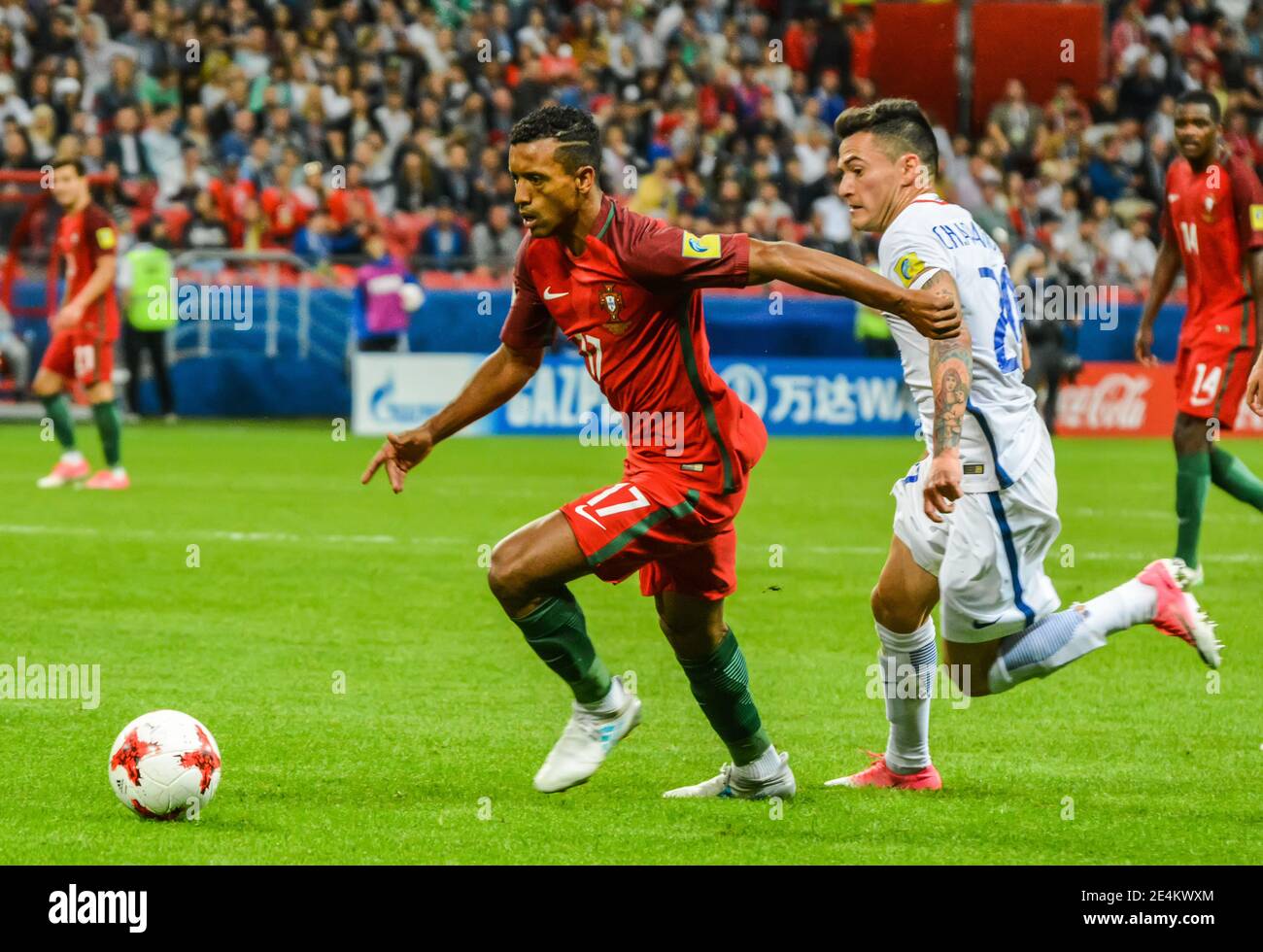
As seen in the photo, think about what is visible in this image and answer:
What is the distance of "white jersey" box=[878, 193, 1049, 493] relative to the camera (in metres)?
5.72

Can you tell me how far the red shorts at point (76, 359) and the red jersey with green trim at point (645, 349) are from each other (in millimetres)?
10081

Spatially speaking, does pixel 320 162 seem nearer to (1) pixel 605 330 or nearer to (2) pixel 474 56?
(2) pixel 474 56

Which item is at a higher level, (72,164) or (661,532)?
(72,164)

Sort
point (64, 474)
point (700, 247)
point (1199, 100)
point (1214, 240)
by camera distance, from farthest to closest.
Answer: point (64, 474)
point (1214, 240)
point (1199, 100)
point (700, 247)

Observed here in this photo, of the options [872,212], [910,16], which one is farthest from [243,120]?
[872,212]

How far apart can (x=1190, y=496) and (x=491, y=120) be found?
15969mm

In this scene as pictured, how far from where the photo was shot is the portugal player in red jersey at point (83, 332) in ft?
48.7

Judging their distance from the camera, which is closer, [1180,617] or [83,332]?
[1180,617]

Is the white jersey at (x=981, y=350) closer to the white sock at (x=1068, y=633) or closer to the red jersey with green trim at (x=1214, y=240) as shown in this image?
the white sock at (x=1068, y=633)

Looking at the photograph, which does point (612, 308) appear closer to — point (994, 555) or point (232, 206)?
point (994, 555)

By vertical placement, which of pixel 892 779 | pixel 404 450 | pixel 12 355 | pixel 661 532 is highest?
pixel 404 450

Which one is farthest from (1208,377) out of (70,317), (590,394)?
(590,394)

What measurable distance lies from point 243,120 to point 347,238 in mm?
2053

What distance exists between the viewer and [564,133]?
548 cm
